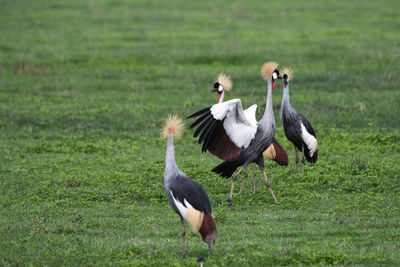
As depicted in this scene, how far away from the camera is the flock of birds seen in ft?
21.5

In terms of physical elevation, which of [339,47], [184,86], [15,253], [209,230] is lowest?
[15,253]

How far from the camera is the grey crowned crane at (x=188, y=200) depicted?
6.43 m

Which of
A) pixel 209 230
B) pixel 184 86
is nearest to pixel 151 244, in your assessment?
pixel 209 230

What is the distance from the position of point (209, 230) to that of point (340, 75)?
10.0 metres

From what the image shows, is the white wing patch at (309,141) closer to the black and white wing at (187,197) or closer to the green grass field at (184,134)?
the green grass field at (184,134)

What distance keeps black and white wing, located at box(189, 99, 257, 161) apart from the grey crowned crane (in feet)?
3.65

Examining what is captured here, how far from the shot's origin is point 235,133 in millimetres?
8656

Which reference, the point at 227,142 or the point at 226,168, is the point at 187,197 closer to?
the point at 227,142

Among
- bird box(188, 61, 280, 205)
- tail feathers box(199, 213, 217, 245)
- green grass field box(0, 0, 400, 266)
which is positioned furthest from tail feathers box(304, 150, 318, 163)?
tail feathers box(199, 213, 217, 245)

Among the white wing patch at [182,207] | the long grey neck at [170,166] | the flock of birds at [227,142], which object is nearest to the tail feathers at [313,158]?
the flock of birds at [227,142]

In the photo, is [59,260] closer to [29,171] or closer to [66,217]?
[66,217]

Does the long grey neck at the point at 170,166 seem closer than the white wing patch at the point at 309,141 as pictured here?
Yes

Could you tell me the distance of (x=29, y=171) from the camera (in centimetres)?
1014

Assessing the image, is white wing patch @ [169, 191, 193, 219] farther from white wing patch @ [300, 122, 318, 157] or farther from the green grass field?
white wing patch @ [300, 122, 318, 157]
